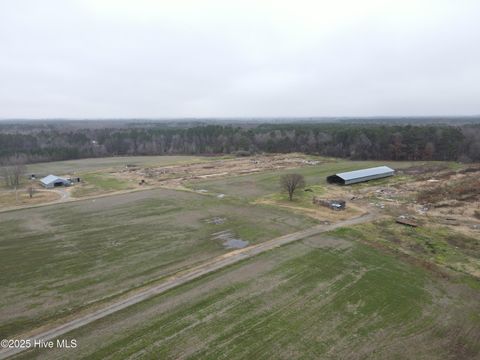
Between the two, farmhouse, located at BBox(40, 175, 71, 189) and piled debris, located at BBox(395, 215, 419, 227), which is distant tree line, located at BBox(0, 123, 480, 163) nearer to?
farmhouse, located at BBox(40, 175, 71, 189)

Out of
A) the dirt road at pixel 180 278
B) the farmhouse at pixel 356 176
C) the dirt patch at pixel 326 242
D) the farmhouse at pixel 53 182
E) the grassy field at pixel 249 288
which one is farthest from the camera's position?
the farmhouse at pixel 53 182

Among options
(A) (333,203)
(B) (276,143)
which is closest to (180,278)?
(A) (333,203)

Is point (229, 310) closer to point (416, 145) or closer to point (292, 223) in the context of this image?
point (292, 223)

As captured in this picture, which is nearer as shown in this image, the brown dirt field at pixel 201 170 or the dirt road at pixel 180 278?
the dirt road at pixel 180 278

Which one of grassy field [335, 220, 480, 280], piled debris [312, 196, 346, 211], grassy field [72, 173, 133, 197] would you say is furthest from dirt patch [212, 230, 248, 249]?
→ grassy field [72, 173, 133, 197]

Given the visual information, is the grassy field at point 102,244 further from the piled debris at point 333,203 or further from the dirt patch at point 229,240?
the piled debris at point 333,203

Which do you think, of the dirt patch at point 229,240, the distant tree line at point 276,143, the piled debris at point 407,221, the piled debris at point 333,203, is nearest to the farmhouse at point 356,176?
the piled debris at point 333,203
